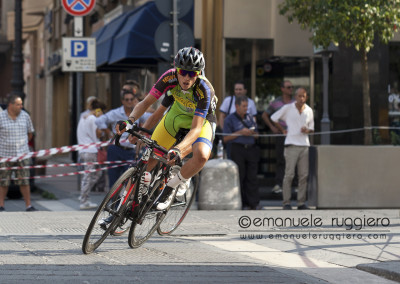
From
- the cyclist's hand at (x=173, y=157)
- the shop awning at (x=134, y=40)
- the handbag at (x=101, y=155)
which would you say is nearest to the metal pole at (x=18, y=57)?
the shop awning at (x=134, y=40)

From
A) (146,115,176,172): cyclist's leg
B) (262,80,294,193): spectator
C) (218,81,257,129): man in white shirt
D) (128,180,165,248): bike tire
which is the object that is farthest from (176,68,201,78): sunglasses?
(262,80,294,193): spectator

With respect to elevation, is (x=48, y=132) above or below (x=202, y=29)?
A: below

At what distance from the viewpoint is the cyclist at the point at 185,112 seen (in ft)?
27.7

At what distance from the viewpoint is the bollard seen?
43.0 ft

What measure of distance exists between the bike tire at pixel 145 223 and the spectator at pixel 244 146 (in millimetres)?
4922

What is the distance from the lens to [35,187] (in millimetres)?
19109

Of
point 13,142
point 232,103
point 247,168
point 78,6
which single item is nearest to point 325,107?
point 232,103

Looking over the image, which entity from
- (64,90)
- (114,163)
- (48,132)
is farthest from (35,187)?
(48,132)

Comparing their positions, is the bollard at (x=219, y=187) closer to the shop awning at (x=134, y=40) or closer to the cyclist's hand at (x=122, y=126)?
the cyclist's hand at (x=122, y=126)

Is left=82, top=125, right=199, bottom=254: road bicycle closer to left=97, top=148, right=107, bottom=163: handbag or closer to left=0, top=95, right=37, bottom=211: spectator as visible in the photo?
left=0, top=95, right=37, bottom=211: spectator

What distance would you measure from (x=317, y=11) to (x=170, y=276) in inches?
372

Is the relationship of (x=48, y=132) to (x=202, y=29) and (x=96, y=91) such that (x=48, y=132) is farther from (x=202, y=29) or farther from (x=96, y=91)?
(x=202, y=29)

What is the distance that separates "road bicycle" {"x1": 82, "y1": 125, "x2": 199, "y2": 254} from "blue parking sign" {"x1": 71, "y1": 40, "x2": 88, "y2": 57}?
7.87 meters

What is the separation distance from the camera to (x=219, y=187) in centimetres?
1315
